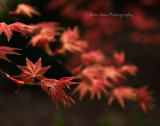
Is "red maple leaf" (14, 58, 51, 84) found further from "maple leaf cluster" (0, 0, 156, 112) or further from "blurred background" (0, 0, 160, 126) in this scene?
"blurred background" (0, 0, 160, 126)

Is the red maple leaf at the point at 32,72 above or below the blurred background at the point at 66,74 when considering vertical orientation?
above

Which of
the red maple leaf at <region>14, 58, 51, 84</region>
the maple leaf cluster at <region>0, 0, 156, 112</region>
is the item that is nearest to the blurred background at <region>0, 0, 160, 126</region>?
the maple leaf cluster at <region>0, 0, 156, 112</region>

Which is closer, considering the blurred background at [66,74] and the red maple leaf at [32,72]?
the red maple leaf at [32,72]

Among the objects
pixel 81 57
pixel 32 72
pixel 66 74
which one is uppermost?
pixel 32 72

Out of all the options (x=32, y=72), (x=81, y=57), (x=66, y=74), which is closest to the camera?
(x=32, y=72)

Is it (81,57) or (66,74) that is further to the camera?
(66,74)

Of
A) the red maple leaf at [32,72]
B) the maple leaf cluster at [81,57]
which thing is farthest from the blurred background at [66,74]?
the red maple leaf at [32,72]

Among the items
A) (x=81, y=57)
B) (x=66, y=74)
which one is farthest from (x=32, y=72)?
(x=66, y=74)

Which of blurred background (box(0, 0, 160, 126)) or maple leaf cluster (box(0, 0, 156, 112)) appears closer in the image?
maple leaf cluster (box(0, 0, 156, 112))

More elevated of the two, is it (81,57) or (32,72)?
(32,72)

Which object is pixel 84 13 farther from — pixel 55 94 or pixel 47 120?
pixel 55 94

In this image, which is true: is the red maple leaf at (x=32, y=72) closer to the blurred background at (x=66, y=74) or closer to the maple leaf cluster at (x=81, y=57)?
the maple leaf cluster at (x=81, y=57)

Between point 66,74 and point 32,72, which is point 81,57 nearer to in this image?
point 32,72
